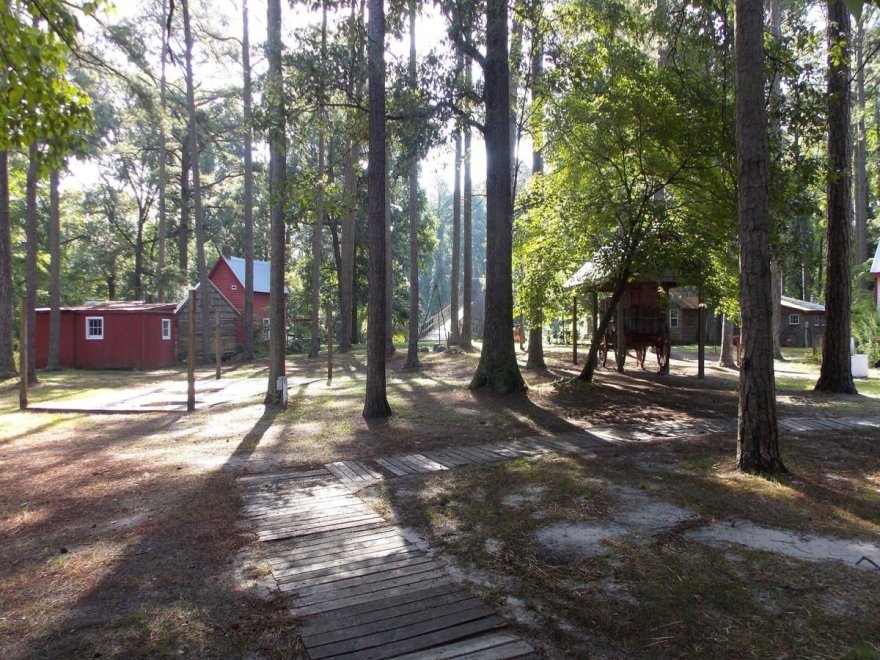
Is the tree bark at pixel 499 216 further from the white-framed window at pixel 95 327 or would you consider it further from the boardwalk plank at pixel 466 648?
the white-framed window at pixel 95 327

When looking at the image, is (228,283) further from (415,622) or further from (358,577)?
(415,622)

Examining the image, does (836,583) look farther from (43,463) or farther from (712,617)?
(43,463)

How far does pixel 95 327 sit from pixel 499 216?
777 inches

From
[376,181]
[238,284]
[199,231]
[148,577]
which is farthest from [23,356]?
[238,284]

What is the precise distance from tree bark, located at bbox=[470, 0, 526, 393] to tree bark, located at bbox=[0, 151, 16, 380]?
48.8 ft

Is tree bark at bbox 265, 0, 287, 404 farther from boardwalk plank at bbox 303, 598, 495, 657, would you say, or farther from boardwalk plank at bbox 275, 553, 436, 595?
boardwalk plank at bbox 303, 598, 495, 657

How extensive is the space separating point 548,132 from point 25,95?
933 centimetres

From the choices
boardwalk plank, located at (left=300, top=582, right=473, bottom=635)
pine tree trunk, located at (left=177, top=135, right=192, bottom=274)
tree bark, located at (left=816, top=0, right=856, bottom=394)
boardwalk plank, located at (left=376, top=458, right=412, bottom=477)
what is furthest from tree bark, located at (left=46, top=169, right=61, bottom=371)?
tree bark, located at (left=816, top=0, right=856, bottom=394)

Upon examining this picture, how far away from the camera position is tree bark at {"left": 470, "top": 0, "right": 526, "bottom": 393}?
1136 centimetres

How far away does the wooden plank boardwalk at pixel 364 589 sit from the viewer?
9.50ft

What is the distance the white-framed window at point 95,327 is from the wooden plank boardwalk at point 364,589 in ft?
72.1

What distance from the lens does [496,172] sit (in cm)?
1141

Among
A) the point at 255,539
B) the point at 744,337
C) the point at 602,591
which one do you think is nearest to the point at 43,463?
the point at 255,539

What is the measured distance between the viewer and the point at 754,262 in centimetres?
564
